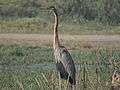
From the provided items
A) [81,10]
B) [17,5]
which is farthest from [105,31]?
[17,5]

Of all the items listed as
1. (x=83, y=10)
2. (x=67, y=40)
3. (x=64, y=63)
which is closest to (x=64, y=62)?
(x=64, y=63)

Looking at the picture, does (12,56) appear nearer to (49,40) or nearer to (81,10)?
(49,40)

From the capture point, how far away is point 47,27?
34062 mm

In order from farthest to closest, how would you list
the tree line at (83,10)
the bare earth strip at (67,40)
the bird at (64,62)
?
1. the tree line at (83,10)
2. the bare earth strip at (67,40)
3. the bird at (64,62)

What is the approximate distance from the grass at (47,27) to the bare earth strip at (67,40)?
5.58 feet

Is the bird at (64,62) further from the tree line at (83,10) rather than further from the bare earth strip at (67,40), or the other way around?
the tree line at (83,10)

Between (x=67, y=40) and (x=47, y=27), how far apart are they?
16.9 ft

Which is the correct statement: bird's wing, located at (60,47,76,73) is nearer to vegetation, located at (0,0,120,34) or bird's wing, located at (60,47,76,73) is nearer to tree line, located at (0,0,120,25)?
vegetation, located at (0,0,120,34)

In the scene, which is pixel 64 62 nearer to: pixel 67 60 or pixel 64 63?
pixel 64 63

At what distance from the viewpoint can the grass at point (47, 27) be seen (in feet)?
109

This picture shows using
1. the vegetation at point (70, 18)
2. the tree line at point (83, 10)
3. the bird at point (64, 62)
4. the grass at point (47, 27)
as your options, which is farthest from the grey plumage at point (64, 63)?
the tree line at point (83, 10)

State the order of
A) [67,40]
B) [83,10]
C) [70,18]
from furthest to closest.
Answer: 1. [83,10]
2. [70,18]
3. [67,40]

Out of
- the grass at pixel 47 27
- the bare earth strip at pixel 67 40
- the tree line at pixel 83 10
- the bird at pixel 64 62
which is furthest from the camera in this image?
the tree line at pixel 83 10

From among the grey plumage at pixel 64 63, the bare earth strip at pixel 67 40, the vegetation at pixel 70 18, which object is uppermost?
the grey plumage at pixel 64 63
